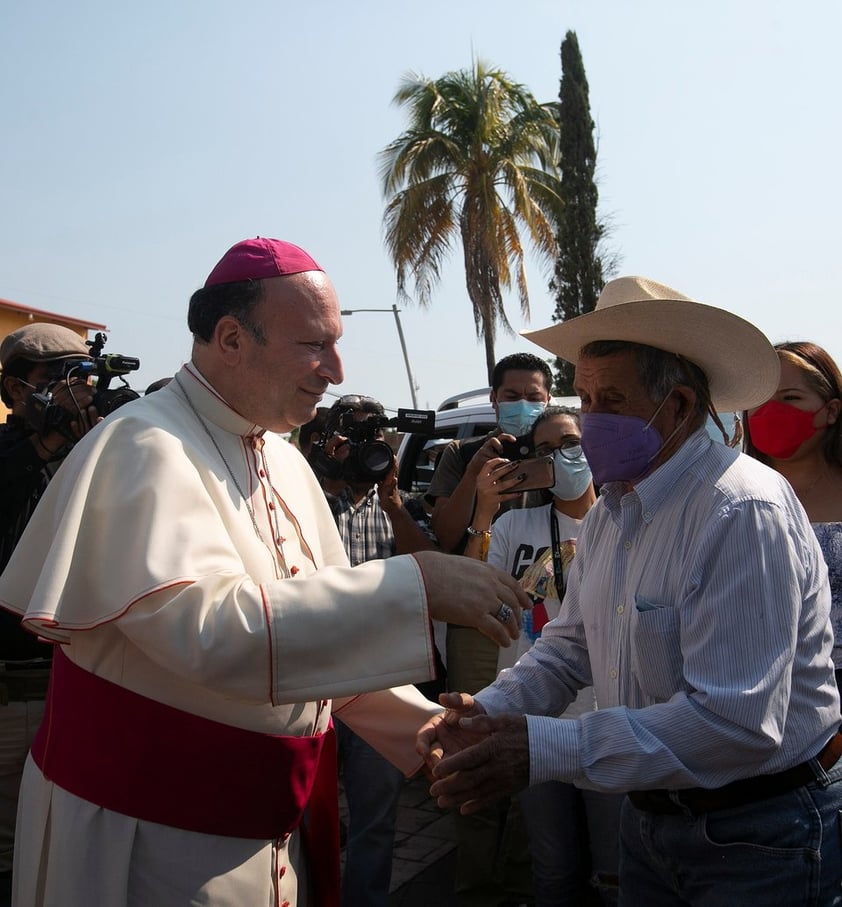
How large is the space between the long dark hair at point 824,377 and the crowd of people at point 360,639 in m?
1.06

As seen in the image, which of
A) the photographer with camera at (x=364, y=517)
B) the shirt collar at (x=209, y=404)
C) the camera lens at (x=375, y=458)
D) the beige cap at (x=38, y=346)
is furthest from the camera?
the camera lens at (x=375, y=458)

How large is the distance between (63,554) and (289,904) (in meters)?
1.08

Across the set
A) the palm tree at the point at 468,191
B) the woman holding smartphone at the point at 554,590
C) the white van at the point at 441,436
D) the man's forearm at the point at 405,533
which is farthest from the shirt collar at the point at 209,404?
the palm tree at the point at 468,191

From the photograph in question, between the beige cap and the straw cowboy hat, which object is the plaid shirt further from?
the straw cowboy hat

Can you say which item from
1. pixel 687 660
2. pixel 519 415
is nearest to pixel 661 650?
pixel 687 660

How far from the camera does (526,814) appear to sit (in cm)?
399

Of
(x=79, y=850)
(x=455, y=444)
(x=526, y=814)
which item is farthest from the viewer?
(x=455, y=444)

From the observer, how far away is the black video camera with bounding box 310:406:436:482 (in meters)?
4.69

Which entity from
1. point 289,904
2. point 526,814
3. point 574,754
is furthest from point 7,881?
point 574,754

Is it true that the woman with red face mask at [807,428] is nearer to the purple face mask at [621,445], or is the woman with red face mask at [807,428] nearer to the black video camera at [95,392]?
the purple face mask at [621,445]

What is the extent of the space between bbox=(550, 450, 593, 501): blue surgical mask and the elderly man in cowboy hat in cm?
150

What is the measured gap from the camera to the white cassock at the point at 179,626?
2100 millimetres

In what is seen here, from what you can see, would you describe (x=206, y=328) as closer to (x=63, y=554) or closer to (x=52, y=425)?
(x=63, y=554)

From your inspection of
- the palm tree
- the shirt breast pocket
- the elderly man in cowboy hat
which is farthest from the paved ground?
the palm tree
